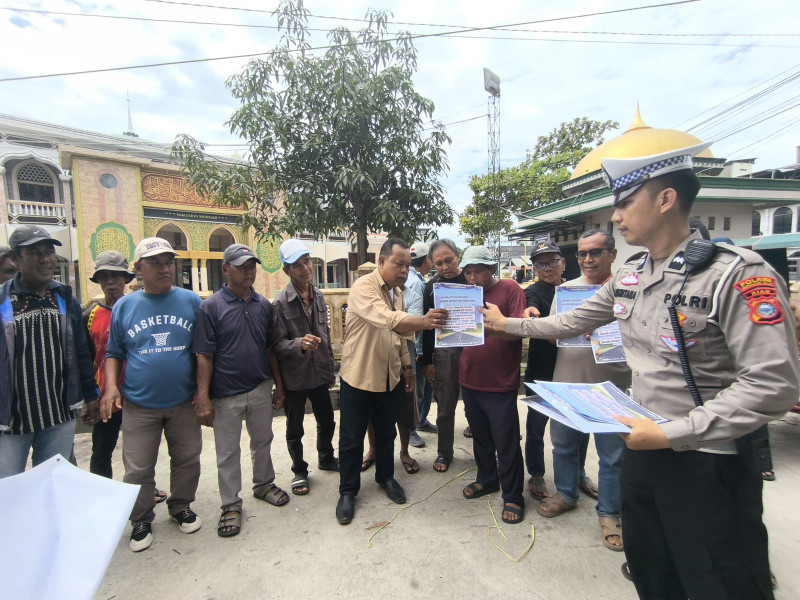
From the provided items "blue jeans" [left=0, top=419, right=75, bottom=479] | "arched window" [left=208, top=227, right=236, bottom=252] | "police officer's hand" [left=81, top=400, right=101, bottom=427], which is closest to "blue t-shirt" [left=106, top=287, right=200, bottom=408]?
"police officer's hand" [left=81, top=400, right=101, bottom=427]

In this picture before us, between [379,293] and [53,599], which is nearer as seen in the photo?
[53,599]

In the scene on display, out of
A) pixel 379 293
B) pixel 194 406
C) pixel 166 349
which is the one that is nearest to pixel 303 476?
pixel 194 406

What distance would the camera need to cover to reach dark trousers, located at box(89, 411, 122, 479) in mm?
2732

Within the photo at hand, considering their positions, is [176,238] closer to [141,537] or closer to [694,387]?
[141,537]

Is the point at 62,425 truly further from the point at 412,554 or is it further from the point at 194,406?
the point at 412,554

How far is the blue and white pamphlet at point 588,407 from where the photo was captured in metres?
1.20

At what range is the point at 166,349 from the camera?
250 centimetres

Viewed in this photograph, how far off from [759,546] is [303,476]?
2856 millimetres

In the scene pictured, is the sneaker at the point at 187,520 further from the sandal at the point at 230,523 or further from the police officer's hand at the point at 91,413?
the police officer's hand at the point at 91,413

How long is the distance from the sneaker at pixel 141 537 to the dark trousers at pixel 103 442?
22.5 inches

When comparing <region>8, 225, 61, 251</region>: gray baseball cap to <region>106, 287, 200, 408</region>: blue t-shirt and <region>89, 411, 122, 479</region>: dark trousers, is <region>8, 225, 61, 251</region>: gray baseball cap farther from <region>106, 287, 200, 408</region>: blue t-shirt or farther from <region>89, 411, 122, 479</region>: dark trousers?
<region>89, 411, 122, 479</region>: dark trousers

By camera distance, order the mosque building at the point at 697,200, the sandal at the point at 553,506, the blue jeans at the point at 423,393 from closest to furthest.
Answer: the sandal at the point at 553,506
the blue jeans at the point at 423,393
the mosque building at the point at 697,200

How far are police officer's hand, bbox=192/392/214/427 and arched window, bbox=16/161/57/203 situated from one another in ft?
62.2

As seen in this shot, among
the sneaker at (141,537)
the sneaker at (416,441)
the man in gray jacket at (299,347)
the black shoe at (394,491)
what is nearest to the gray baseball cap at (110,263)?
the man in gray jacket at (299,347)
